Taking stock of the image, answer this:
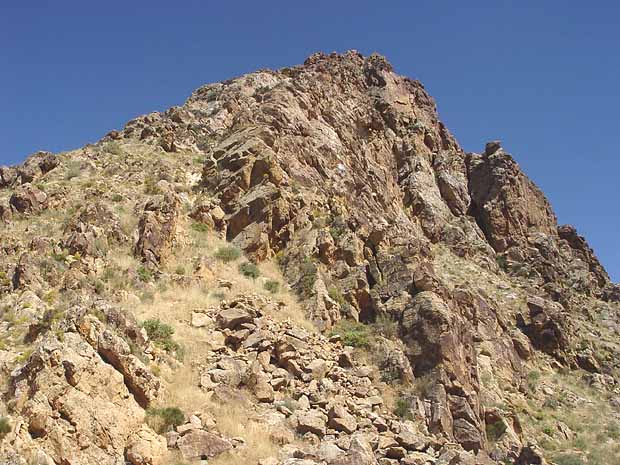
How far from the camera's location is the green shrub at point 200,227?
68.6 feet

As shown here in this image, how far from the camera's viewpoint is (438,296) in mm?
18781

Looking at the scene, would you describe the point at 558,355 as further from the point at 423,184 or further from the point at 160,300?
the point at 160,300

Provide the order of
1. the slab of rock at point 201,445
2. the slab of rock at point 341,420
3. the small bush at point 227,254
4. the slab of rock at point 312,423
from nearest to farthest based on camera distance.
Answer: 1. the slab of rock at point 201,445
2. the slab of rock at point 312,423
3. the slab of rock at point 341,420
4. the small bush at point 227,254

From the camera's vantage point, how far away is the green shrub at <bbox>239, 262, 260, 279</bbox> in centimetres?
1906

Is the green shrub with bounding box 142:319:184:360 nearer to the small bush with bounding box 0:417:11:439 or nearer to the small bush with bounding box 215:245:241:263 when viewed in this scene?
the small bush with bounding box 0:417:11:439

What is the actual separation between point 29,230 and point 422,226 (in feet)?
97.2

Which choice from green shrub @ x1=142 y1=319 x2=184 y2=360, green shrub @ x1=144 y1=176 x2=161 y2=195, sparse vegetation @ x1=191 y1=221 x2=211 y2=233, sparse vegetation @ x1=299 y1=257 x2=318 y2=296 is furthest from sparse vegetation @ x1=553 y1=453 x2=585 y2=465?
green shrub @ x1=144 y1=176 x2=161 y2=195

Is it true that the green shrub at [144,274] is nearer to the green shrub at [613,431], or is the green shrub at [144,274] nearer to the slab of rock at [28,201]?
the slab of rock at [28,201]

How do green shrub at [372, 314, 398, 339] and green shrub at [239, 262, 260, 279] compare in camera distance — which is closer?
green shrub at [372, 314, 398, 339]

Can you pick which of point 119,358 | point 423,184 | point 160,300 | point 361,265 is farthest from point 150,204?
point 423,184

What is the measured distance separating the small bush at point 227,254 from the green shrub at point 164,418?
28.9 ft

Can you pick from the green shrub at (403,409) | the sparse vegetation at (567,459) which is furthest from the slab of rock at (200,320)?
the sparse vegetation at (567,459)

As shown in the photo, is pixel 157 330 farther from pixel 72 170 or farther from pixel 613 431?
pixel 613 431

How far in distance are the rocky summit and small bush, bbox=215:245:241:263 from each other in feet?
0.19
